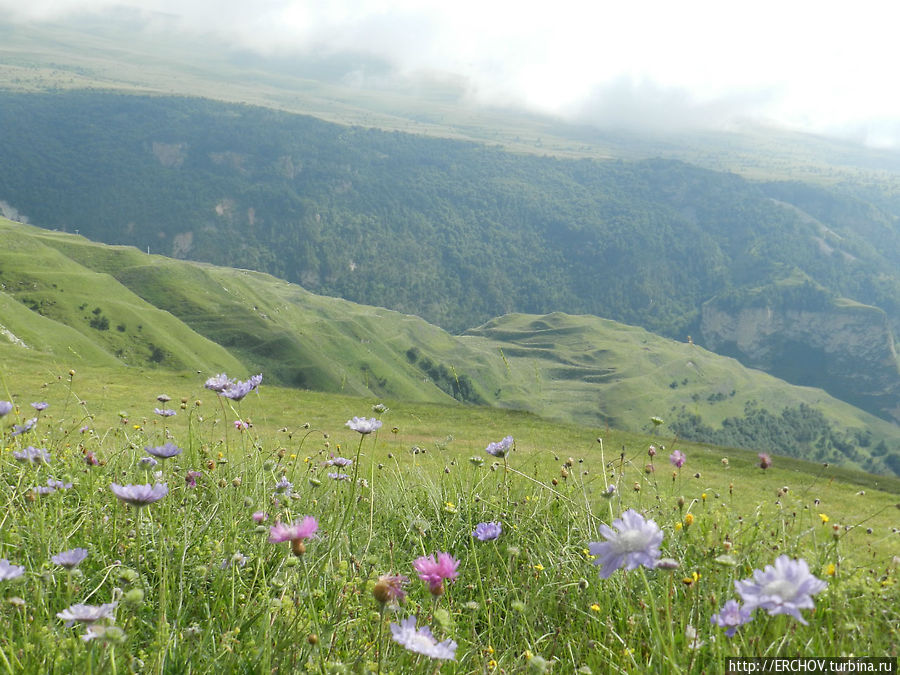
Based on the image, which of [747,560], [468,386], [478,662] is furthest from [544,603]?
[468,386]

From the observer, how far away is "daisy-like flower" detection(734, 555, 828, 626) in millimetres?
1913

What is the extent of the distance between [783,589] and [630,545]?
1.52ft

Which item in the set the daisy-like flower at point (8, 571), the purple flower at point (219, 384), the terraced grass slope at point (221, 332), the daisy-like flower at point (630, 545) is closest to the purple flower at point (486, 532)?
the daisy-like flower at point (630, 545)

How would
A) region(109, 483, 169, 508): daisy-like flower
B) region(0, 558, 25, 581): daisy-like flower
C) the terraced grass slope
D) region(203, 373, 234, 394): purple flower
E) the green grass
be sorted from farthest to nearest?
1. the terraced grass slope
2. region(203, 373, 234, 394): purple flower
3. the green grass
4. region(109, 483, 169, 508): daisy-like flower
5. region(0, 558, 25, 581): daisy-like flower

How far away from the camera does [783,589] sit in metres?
2.00

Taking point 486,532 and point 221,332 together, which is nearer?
point 486,532

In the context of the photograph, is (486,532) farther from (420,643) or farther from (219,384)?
(219,384)

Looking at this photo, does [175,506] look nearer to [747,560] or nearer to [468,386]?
[747,560]

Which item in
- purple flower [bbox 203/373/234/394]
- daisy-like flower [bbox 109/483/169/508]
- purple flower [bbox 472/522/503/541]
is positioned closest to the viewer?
daisy-like flower [bbox 109/483/169/508]

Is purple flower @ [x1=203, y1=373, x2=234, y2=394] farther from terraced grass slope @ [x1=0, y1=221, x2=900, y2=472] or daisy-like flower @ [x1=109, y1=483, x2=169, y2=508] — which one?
terraced grass slope @ [x1=0, y1=221, x2=900, y2=472]

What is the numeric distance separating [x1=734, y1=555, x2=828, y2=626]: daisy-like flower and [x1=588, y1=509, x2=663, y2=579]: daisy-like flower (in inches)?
10.8

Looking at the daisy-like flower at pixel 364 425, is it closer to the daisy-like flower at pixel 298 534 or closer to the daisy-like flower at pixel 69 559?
the daisy-like flower at pixel 298 534

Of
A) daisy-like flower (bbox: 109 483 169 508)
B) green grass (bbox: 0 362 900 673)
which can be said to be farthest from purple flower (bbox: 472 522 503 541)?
daisy-like flower (bbox: 109 483 169 508)

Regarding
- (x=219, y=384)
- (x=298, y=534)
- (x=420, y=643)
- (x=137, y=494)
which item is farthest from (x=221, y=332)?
(x=420, y=643)
